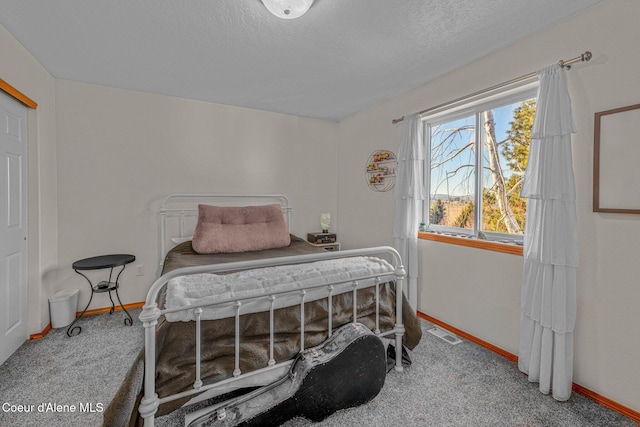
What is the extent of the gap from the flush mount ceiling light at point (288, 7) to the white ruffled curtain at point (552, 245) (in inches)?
62.1

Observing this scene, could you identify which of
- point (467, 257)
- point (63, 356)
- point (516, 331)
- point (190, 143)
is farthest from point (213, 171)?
point (516, 331)

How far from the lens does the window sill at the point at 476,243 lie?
6.98ft

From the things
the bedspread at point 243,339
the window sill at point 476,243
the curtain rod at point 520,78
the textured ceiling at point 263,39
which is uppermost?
the textured ceiling at point 263,39

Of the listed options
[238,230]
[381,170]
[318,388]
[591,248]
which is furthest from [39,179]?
[591,248]

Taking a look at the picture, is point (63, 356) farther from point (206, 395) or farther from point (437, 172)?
point (437, 172)

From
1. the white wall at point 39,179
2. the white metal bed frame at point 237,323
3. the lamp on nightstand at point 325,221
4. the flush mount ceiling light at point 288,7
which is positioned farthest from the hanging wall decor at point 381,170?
the white wall at point 39,179

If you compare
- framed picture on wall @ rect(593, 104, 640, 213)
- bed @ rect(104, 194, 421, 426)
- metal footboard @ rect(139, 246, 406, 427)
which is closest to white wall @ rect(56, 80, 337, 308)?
bed @ rect(104, 194, 421, 426)

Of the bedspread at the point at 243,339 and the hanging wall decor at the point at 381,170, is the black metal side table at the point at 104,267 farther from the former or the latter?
the hanging wall decor at the point at 381,170

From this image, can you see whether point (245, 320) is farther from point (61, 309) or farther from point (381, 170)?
point (381, 170)

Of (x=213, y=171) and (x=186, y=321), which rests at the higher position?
(x=213, y=171)

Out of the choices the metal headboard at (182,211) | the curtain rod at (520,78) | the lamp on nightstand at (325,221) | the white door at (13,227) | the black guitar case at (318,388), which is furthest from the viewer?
the lamp on nightstand at (325,221)

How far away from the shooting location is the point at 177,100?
3.28m

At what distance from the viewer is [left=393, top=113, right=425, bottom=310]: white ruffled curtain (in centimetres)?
282

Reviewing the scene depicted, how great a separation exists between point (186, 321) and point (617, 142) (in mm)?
2494
